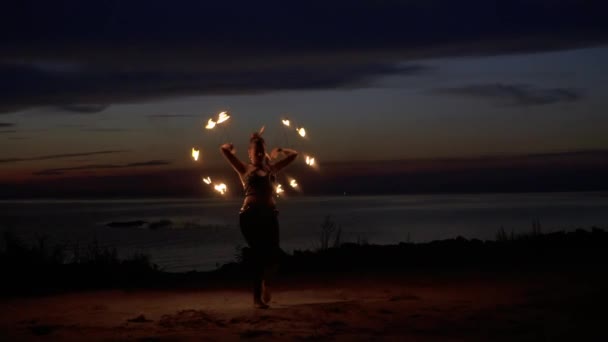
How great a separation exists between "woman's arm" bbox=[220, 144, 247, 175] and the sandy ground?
1904 mm

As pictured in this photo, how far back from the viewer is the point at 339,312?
11195mm

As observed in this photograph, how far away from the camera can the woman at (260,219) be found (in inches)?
472

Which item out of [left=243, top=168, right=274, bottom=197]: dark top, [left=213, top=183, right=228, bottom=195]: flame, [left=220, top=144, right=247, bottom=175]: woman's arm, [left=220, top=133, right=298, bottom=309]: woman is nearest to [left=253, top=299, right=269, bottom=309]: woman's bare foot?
[left=220, top=133, right=298, bottom=309]: woman

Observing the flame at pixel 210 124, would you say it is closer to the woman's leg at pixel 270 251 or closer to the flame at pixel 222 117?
the flame at pixel 222 117

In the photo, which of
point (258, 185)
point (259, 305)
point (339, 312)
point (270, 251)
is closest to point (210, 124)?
point (258, 185)

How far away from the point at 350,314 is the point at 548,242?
10.9 metres

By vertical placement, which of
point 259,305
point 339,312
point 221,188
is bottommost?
point 339,312

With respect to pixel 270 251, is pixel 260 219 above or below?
above

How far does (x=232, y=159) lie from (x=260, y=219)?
3.32ft

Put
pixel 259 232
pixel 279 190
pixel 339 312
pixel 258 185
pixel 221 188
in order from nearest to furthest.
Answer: pixel 339 312
pixel 221 188
pixel 259 232
pixel 258 185
pixel 279 190

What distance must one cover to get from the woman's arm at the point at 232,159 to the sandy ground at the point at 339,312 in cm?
190

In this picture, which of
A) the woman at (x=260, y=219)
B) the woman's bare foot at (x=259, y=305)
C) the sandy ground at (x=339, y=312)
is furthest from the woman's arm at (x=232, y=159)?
the sandy ground at (x=339, y=312)

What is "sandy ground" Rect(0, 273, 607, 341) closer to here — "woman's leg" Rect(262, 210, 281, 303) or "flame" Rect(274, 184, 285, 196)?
"woman's leg" Rect(262, 210, 281, 303)

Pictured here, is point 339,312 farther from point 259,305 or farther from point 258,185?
point 258,185
